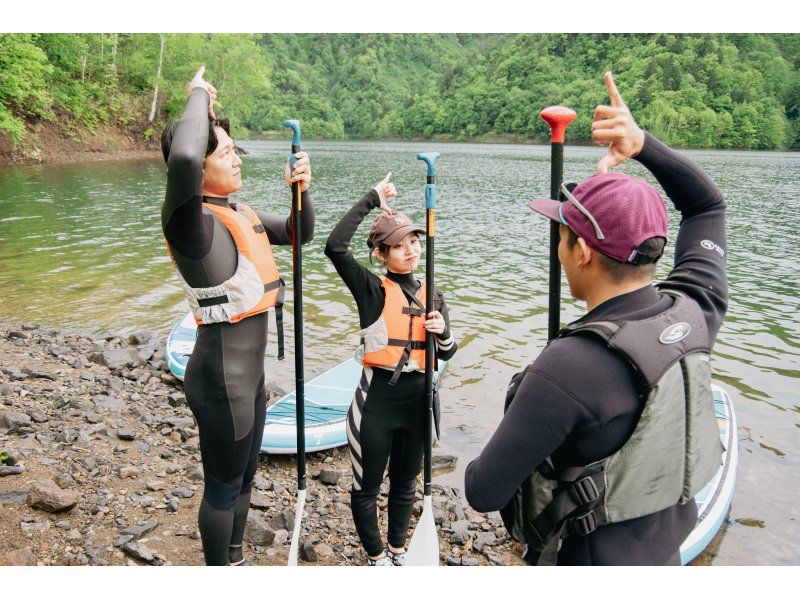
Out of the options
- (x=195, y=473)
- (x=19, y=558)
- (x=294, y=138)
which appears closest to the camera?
(x=19, y=558)

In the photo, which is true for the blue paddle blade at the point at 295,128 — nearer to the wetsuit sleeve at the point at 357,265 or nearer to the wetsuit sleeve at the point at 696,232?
the wetsuit sleeve at the point at 357,265

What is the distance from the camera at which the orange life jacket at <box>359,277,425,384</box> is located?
3.77m

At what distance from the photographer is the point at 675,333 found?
66.4 inches

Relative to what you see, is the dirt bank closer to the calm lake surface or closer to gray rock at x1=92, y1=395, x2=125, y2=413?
the calm lake surface

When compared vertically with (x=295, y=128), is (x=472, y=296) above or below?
below

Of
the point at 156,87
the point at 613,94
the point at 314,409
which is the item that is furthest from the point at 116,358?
the point at 156,87

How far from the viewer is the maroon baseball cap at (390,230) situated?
12.5ft

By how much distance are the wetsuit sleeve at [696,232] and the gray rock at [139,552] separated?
3.49m

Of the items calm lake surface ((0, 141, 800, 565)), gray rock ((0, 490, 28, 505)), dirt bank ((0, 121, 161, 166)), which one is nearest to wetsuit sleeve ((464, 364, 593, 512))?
gray rock ((0, 490, 28, 505))

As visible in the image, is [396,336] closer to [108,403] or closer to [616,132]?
[616,132]

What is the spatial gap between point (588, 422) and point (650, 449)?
8.2 inches

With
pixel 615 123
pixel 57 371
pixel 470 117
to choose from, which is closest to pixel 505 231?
pixel 57 371

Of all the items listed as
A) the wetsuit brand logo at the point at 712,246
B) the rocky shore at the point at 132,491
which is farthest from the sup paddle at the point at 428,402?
the wetsuit brand logo at the point at 712,246

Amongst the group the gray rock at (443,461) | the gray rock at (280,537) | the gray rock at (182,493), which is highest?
the gray rock at (182,493)
